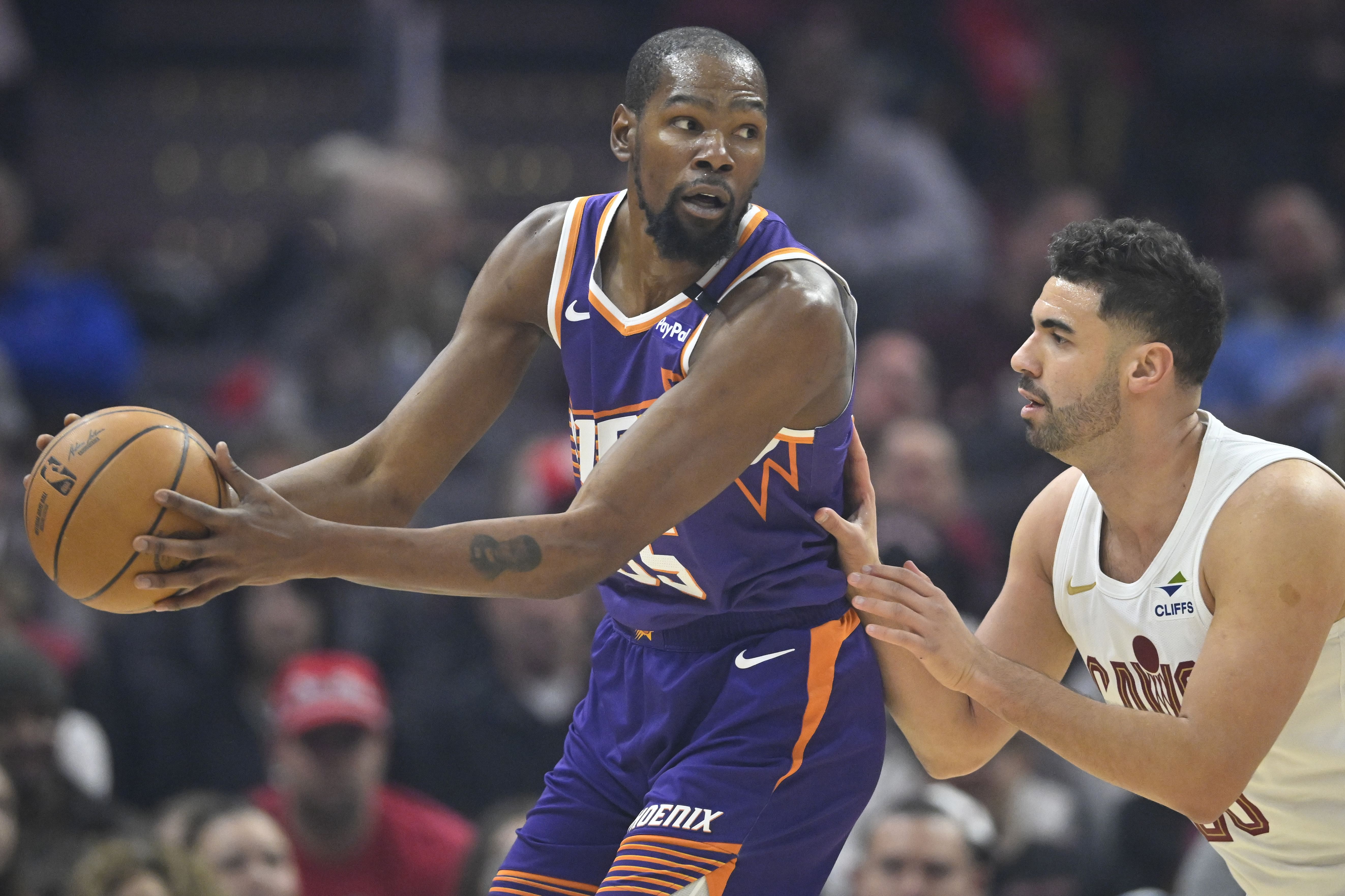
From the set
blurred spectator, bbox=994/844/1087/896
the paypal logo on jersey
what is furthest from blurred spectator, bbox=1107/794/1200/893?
the paypal logo on jersey

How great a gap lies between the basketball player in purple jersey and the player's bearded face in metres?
0.47

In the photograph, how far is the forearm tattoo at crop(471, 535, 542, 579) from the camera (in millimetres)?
3223

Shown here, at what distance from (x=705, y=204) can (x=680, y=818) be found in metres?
1.33

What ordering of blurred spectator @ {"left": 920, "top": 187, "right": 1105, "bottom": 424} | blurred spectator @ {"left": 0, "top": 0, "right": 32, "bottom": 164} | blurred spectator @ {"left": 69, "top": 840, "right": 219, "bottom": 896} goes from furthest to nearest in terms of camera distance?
blurred spectator @ {"left": 0, "top": 0, "right": 32, "bottom": 164}
blurred spectator @ {"left": 920, "top": 187, "right": 1105, "bottom": 424}
blurred spectator @ {"left": 69, "top": 840, "right": 219, "bottom": 896}

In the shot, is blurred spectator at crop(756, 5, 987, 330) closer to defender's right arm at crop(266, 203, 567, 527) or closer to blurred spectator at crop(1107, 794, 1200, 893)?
blurred spectator at crop(1107, 794, 1200, 893)

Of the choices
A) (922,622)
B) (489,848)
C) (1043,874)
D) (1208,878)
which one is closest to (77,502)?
(922,622)

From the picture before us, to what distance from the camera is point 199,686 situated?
681cm

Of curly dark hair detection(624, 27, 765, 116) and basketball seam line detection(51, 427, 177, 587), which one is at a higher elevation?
curly dark hair detection(624, 27, 765, 116)

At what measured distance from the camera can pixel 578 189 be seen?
35.9ft

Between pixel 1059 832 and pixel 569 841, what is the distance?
322 cm

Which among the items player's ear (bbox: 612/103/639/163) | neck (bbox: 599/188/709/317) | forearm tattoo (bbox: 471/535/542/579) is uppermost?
player's ear (bbox: 612/103/639/163)

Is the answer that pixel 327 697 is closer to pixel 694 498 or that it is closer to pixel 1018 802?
pixel 1018 802

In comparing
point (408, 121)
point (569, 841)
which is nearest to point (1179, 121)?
point (408, 121)

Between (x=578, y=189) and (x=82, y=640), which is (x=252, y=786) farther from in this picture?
(x=578, y=189)
